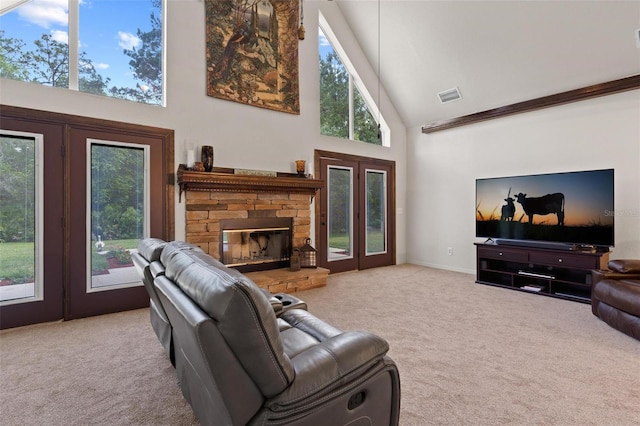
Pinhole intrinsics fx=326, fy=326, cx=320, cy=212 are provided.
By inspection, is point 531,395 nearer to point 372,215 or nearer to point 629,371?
point 629,371

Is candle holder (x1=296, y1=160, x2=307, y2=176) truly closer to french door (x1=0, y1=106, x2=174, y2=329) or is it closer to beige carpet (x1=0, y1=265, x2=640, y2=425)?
french door (x1=0, y1=106, x2=174, y2=329)

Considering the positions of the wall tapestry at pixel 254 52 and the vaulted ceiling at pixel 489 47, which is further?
the wall tapestry at pixel 254 52

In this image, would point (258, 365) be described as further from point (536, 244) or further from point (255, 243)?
point (536, 244)

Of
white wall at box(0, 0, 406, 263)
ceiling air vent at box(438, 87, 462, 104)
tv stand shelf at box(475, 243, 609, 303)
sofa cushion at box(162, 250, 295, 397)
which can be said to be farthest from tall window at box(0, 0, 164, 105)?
→ tv stand shelf at box(475, 243, 609, 303)

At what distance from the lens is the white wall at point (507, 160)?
4.02 metres

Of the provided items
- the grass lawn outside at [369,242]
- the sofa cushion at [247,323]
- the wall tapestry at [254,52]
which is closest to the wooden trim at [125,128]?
the wall tapestry at [254,52]

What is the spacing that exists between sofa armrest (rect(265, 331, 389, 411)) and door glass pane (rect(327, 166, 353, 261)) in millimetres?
4151

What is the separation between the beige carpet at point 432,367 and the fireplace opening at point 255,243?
120 cm

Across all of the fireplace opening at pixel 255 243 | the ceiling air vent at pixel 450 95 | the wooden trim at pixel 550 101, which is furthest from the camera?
the ceiling air vent at pixel 450 95

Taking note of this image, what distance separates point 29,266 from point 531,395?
4.41m

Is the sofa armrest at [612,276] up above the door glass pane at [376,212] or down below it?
below

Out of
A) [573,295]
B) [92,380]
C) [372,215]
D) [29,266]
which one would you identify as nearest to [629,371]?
[573,295]

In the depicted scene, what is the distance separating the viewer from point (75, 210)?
342 centimetres

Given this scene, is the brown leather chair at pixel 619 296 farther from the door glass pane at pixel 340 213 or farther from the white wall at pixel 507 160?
the door glass pane at pixel 340 213
